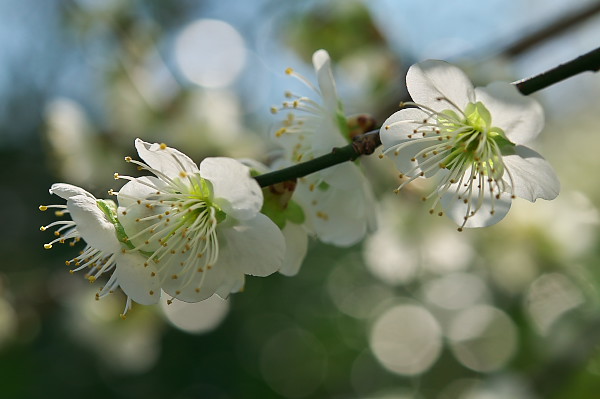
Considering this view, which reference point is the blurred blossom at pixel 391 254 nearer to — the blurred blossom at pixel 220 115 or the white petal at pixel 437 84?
the blurred blossom at pixel 220 115

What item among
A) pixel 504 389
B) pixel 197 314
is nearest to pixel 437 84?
pixel 504 389

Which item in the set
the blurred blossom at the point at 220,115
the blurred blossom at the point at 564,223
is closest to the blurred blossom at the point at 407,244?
the blurred blossom at the point at 564,223

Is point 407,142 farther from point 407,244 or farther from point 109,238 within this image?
point 407,244

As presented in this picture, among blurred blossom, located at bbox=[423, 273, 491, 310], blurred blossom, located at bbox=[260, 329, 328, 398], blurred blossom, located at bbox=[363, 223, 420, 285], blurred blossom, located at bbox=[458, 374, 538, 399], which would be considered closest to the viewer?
blurred blossom, located at bbox=[458, 374, 538, 399]

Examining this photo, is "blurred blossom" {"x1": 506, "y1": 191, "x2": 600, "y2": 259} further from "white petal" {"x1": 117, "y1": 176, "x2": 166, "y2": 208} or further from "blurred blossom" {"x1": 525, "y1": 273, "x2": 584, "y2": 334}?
"white petal" {"x1": 117, "y1": 176, "x2": 166, "y2": 208}

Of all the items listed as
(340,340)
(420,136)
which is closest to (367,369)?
(340,340)

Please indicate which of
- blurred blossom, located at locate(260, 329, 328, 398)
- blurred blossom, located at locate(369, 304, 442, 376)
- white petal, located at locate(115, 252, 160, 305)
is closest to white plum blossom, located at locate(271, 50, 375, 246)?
white petal, located at locate(115, 252, 160, 305)
